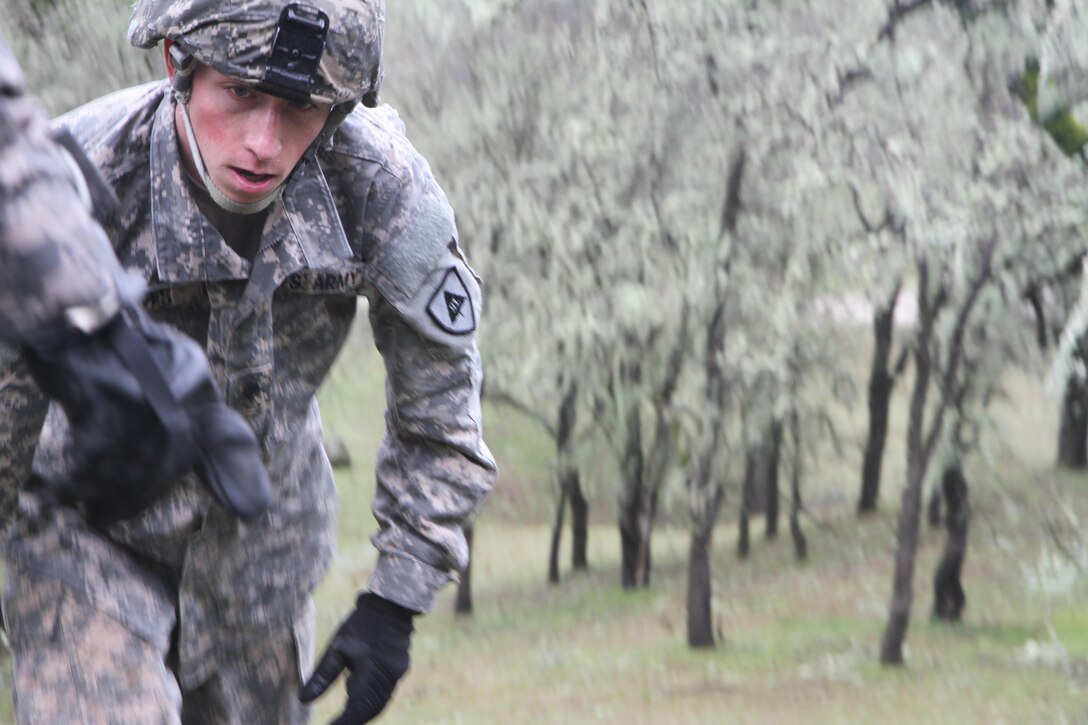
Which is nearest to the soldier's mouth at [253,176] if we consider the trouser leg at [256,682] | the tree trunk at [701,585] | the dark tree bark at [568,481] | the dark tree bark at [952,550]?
the trouser leg at [256,682]

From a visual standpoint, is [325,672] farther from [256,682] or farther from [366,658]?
[256,682]

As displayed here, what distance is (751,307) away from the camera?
17.0 meters

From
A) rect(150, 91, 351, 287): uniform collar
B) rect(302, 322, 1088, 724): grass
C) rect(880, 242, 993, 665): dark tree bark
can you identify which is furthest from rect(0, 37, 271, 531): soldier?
rect(880, 242, 993, 665): dark tree bark

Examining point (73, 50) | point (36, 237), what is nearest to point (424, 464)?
point (36, 237)

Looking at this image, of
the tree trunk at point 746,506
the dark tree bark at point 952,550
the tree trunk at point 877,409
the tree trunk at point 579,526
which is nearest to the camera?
the dark tree bark at point 952,550

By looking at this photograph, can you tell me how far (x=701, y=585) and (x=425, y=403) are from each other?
15.8m

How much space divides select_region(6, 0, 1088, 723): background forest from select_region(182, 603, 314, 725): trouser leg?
655 centimetres

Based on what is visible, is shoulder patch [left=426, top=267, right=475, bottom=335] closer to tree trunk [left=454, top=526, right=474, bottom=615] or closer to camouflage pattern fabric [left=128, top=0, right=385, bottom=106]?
camouflage pattern fabric [left=128, top=0, right=385, bottom=106]

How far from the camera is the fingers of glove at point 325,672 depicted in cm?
Answer: 314

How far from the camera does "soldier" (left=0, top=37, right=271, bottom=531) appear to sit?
70.6 inches

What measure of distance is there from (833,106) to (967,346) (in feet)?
14.2

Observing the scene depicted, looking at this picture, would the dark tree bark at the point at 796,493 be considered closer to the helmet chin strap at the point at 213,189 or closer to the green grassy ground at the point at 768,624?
the green grassy ground at the point at 768,624

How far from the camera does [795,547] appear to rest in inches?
961

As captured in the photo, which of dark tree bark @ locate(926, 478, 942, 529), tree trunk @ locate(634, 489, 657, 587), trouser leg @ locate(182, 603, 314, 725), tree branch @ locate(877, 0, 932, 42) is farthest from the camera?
dark tree bark @ locate(926, 478, 942, 529)
